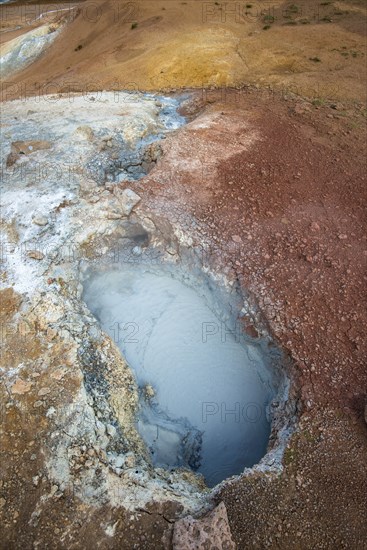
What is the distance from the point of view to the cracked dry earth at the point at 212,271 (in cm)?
411

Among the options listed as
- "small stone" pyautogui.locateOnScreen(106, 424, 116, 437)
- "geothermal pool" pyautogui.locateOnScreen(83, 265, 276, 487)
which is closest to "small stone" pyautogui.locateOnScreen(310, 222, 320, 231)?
"geothermal pool" pyautogui.locateOnScreen(83, 265, 276, 487)

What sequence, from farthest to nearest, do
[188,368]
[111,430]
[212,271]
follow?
[212,271]
[188,368]
[111,430]

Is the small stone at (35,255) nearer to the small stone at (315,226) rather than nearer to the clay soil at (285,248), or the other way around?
the clay soil at (285,248)

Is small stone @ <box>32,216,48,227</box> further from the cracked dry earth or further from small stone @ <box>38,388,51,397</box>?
small stone @ <box>38,388,51,397</box>

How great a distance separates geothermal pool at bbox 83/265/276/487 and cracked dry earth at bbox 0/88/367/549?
0.35 metres

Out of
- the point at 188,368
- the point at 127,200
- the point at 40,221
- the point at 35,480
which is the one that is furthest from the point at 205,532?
the point at 40,221

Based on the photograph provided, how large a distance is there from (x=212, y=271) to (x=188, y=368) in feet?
5.25

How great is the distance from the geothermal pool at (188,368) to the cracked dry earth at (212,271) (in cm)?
35

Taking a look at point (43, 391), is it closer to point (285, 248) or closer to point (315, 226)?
point (285, 248)

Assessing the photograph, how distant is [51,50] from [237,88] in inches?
405

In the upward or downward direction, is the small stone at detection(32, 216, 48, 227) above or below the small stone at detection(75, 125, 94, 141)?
below

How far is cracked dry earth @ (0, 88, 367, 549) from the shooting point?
4109 millimetres

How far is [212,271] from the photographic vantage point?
6527 mm

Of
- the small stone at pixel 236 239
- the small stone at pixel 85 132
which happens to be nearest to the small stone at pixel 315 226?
the small stone at pixel 236 239
